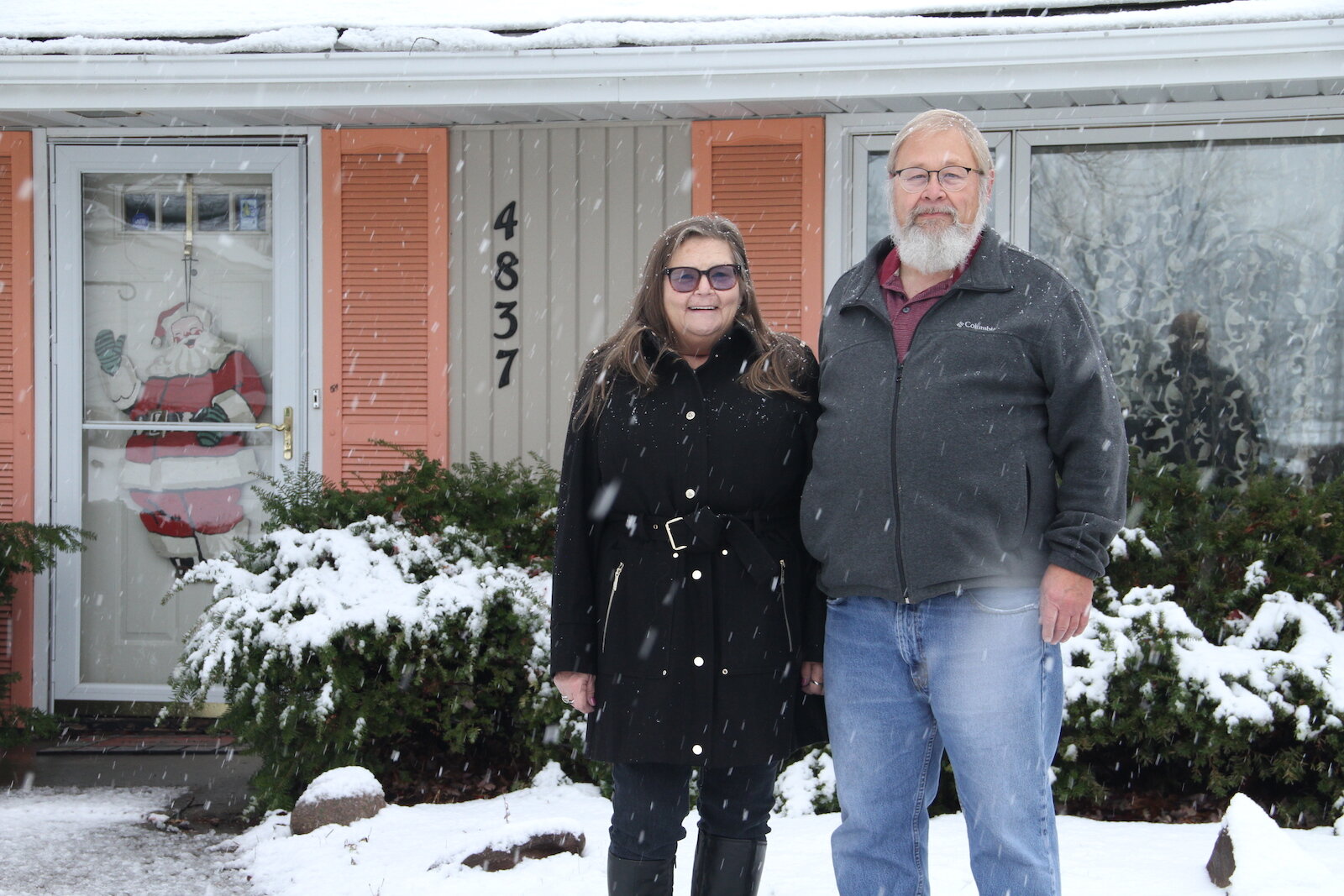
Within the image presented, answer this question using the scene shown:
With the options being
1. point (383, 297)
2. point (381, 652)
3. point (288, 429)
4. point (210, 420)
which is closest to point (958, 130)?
point (381, 652)

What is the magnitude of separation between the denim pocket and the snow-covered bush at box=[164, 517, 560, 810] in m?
2.44

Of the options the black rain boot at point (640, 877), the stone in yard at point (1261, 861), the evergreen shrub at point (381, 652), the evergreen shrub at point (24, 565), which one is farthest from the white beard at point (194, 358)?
the stone in yard at point (1261, 861)

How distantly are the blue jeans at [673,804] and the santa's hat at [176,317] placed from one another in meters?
4.02

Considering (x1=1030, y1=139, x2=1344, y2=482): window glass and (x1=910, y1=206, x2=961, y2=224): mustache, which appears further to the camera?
(x1=1030, y1=139, x2=1344, y2=482): window glass

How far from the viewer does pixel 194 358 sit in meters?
5.86

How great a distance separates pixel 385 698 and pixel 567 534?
2.06 m

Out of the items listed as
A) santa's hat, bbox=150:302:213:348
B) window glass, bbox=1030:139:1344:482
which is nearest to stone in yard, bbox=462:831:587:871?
window glass, bbox=1030:139:1344:482

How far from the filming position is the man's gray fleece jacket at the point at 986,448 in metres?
2.29

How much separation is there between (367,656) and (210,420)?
78.2 inches

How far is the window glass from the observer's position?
521cm

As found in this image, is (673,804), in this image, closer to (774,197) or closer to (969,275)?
(969,275)

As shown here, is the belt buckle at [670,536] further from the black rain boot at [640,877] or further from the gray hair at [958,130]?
the gray hair at [958,130]

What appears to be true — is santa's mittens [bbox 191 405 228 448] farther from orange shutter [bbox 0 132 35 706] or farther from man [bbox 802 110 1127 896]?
man [bbox 802 110 1127 896]

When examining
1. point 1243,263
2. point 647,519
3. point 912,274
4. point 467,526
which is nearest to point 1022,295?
point 912,274
